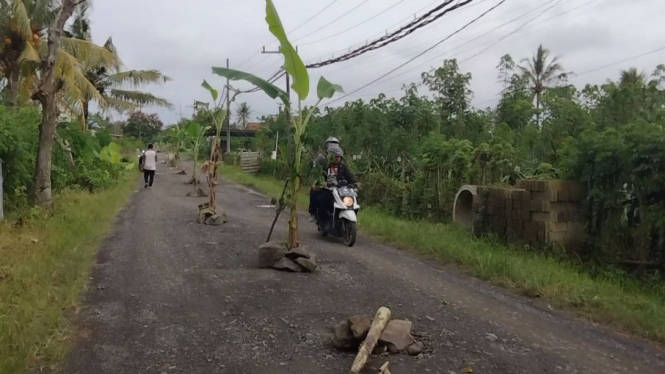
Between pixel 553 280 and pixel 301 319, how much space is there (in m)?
3.01

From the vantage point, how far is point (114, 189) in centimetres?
1811

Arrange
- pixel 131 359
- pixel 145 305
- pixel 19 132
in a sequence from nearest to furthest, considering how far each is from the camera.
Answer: pixel 131 359, pixel 145 305, pixel 19 132

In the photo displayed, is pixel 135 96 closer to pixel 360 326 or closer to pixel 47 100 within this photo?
pixel 47 100

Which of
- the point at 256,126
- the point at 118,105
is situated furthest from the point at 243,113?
the point at 118,105

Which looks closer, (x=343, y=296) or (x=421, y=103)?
(x=343, y=296)

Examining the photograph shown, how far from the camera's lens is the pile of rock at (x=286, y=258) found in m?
7.25

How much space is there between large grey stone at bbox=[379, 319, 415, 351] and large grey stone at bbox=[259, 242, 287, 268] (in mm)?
2948

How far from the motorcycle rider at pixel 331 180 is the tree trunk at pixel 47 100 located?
17.3 feet

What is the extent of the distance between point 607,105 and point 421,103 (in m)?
5.81

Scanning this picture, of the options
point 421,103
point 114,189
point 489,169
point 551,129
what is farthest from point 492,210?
point 114,189

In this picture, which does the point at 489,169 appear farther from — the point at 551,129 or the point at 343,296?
the point at 343,296

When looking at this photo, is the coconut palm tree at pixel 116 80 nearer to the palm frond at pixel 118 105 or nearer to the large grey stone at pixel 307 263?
the palm frond at pixel 118 105

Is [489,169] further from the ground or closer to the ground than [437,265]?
further from the ground

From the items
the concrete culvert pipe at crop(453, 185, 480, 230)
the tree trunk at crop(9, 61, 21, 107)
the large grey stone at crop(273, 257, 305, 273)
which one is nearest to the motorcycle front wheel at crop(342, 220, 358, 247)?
the large grey stone at crop(273, 257, 305, 273)
